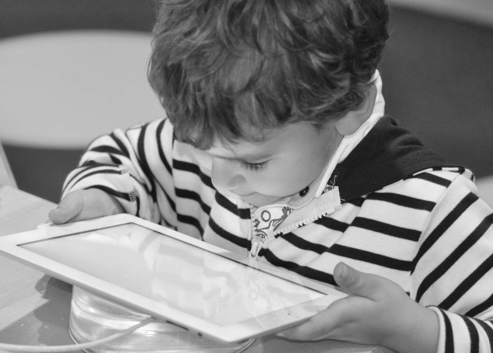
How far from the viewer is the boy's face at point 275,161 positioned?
670 millimetres

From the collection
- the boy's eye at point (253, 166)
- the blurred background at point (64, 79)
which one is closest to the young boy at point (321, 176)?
the boy's eye at point (253, 166)

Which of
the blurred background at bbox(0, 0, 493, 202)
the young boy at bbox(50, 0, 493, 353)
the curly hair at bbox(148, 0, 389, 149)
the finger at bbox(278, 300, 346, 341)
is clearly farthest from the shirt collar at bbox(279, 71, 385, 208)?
the blurred background at bbox(0, 0, 493, 202)

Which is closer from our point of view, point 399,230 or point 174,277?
point 174,277

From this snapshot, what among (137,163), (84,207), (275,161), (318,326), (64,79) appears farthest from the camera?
(64,79)

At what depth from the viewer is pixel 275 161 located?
689 mm

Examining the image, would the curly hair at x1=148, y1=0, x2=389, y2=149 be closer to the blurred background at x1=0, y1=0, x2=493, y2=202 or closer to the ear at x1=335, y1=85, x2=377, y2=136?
the ear at x1=335, y1=85, x2=377, y2=136

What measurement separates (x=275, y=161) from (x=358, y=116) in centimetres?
10

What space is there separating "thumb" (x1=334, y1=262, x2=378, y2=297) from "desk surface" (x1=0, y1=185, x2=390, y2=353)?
0.05m

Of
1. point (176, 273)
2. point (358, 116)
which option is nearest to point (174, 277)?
point (176, 273)

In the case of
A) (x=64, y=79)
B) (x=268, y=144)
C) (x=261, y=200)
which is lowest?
Answer: (x=64, y=79)

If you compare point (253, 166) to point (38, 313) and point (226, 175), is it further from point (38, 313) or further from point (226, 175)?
point (38, 313)

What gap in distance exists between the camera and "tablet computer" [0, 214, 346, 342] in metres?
0.56

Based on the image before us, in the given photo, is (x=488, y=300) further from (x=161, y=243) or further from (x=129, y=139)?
(x=129, y=139)

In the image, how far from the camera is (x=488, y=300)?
70cm
